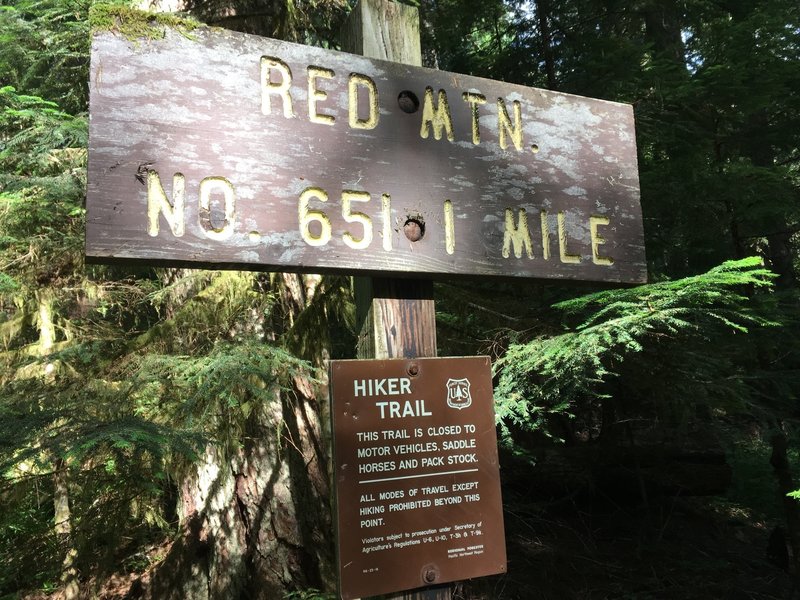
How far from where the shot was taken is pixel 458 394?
1.93 metres

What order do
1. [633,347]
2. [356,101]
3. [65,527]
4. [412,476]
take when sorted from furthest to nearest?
1. [65,527]
2. [633,347]
3. [356,101]
4. [412,476]

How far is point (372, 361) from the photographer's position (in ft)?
6.02

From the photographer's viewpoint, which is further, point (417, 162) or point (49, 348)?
point (49, 348)

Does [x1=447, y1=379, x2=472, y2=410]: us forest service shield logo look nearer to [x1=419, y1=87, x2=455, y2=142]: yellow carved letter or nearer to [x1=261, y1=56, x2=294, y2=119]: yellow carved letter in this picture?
[x1=419, y1=87, x2=455, y2=142]: yellow carved letter

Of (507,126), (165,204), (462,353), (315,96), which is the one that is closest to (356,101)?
(315,96)

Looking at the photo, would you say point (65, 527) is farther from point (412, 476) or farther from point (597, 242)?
point (597, 242)

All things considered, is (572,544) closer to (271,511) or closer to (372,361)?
(271,511)

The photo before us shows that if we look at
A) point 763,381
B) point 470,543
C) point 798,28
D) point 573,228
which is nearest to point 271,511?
point 470,543

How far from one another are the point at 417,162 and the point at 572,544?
568cm

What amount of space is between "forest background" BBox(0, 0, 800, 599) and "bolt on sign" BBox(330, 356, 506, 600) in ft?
3.32

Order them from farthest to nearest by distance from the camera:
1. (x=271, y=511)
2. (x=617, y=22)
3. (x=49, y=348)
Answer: (x=617, y=22), (x=49, y=348), (x=271, y=511)

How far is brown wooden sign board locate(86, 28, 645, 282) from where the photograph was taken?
5.30 ft

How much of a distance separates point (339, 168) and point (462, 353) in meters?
2.84

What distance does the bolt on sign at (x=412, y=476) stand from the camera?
172 centimetres
